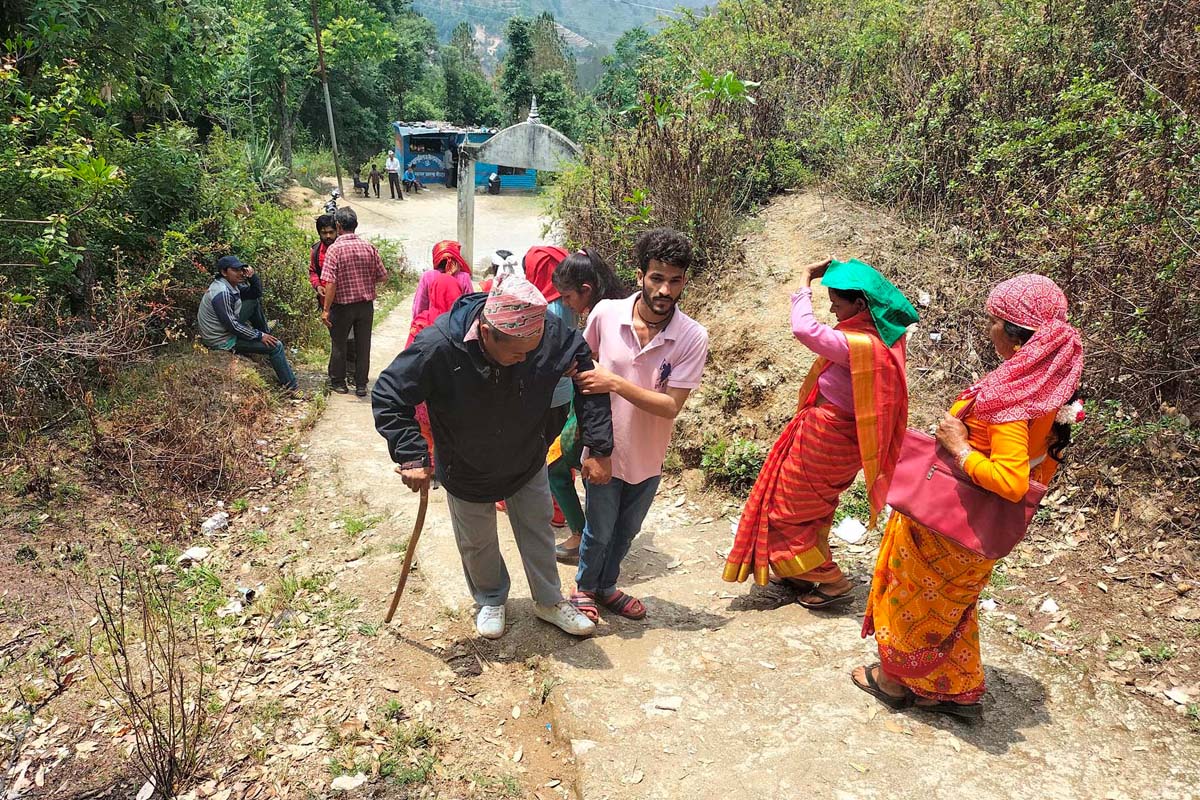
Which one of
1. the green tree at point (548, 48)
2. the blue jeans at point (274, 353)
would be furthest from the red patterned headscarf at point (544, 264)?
the green tree at point (548, 48)

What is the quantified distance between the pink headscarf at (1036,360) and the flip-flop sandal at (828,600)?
153 centimetres

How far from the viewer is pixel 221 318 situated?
6.19 metres

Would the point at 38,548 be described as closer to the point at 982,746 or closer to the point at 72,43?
the point at 72,43

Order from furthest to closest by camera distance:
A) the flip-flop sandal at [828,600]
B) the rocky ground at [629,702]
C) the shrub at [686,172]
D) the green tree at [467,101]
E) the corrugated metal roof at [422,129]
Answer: the green tree at [467,101] < the corrugated metal roof at [422,129] < the shrub at [686,172] < the flip-flop sandal at [828,600] < the rocky ground at [629,702]

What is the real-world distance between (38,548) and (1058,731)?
208 inches

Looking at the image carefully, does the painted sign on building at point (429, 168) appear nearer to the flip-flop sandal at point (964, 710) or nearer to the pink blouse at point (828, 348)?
the pink blouse at point (828, 348)

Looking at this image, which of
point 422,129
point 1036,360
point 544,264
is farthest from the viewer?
point 422,129

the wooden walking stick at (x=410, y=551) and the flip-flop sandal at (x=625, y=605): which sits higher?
the wooden walking stick at (x=410, y=551)

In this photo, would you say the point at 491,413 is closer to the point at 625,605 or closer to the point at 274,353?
the point at 625,605

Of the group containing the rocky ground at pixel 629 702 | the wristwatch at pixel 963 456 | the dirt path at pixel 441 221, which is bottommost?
the dirt path at pixel 441 221

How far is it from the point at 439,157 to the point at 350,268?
27.6 meters

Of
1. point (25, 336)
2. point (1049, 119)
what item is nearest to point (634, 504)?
point (25, 336)

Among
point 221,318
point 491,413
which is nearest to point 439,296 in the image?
point 221,318

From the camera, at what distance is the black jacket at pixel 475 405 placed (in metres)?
2.66
